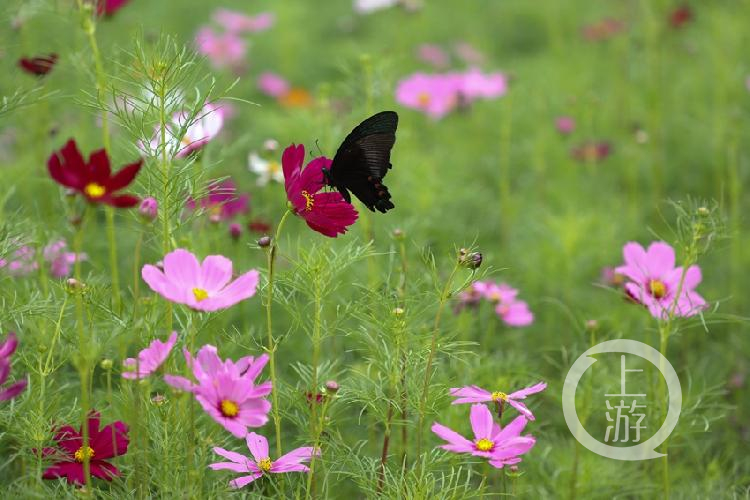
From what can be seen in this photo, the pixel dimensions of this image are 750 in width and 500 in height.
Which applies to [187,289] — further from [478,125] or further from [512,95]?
[478,125]

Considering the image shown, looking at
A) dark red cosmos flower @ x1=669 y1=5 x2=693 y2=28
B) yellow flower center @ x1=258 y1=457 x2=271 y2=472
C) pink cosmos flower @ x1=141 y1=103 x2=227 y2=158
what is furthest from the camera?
dark red cosmos flower @ x1=669 y1=5 x2=693 y2=28

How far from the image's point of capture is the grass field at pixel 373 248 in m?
1.22

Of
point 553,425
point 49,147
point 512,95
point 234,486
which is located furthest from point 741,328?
point 49,147

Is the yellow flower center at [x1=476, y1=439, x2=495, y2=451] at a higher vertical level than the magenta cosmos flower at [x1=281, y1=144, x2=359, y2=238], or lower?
lower

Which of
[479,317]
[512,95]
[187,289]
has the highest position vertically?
[187,289]

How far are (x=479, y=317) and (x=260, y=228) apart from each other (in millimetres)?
546

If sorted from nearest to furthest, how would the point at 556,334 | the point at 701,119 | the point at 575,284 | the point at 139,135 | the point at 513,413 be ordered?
the point at 139,135 < the point at 513,413 < the point at 556,334 < the point at 575,284 < the point at 701,119

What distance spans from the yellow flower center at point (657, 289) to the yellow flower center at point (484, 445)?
40 cm

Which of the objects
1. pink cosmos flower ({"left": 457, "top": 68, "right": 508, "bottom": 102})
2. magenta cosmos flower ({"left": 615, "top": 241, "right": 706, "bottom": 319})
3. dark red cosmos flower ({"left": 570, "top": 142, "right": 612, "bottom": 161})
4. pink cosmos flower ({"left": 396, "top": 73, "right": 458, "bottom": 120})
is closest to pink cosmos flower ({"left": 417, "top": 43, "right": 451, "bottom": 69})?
pink cosmos flower ({"left": 396, "top": 73, "right": 458, "bottom": 120})

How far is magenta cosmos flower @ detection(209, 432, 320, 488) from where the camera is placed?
1173 millimetres

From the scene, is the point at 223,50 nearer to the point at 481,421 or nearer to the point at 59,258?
the point at 59,258

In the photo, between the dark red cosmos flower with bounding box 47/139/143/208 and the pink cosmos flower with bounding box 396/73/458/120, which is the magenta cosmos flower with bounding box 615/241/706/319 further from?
the pink cosmos flower with bounding box 396/73/458/120

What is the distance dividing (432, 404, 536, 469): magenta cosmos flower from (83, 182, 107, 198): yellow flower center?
531mm

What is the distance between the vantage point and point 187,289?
3.51 ft
